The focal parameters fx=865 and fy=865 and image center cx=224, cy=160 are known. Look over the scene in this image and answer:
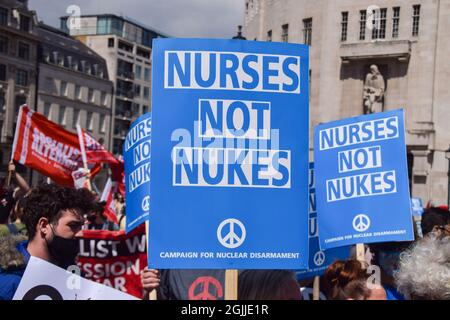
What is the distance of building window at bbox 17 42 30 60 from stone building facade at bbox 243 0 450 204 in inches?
1290

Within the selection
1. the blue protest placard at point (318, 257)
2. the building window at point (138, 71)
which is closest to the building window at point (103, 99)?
the building window at point (138, 71)

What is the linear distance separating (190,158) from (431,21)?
29.6 m

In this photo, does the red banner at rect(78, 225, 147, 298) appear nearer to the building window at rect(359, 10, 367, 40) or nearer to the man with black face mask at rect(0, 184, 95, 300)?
the man with black face mask at rect(0, 184, 95, 300)

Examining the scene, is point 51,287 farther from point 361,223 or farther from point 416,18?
point 416,18

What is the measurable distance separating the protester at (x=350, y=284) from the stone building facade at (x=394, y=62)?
27367 millimetres

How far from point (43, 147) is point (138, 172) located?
6.74 m

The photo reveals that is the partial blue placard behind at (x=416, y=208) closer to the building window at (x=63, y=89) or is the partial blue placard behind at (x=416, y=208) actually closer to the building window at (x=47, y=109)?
the building window at (x=47, y=109)

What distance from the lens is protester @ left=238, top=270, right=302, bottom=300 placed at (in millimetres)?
5379

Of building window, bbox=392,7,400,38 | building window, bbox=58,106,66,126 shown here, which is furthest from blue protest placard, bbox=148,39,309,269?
building window, bbox=58,106,66,126

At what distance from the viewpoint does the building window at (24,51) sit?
2524 inches

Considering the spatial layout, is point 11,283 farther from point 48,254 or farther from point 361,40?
point 361,40

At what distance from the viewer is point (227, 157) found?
487cm
